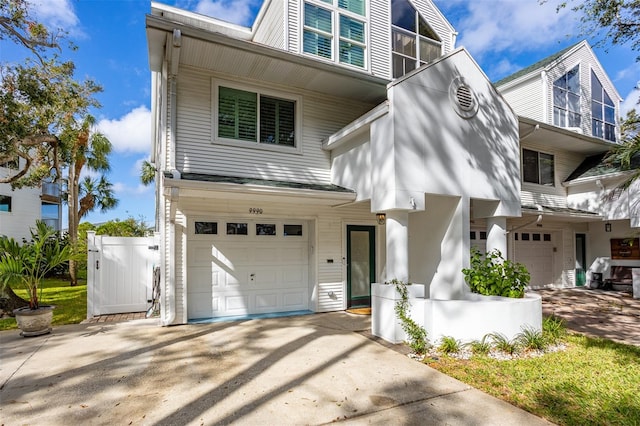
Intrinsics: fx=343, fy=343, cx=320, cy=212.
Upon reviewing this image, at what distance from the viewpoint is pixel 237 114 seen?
757 cm

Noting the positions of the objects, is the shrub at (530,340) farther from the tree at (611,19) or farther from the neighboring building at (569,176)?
the tree at (611,19)

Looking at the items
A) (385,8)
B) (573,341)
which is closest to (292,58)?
(385,8)

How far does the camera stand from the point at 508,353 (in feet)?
17.5

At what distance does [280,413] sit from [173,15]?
11661 mm

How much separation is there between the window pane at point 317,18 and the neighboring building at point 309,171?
0.21 m

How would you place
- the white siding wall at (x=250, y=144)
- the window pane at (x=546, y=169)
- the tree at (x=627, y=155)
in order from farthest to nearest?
the window pane at (x=546, y=169) → the tree at (x=627, y=155) → the white siding wall at (x=250, y=144)

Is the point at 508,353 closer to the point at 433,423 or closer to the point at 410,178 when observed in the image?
the point at 433,423

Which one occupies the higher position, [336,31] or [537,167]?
[336,31]

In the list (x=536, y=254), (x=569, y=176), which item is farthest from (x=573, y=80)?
(x=536, y=254)

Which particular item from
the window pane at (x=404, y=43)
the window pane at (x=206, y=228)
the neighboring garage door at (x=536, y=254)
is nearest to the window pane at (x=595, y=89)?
the neighboring garage door at (x=536, y=254)

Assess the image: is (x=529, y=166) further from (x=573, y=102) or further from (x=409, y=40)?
(x=409, y=40)

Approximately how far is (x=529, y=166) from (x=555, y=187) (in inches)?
62.4

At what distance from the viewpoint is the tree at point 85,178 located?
11606 mm

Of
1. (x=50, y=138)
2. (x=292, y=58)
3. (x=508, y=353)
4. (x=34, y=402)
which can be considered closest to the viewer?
(x=34, y=402)
